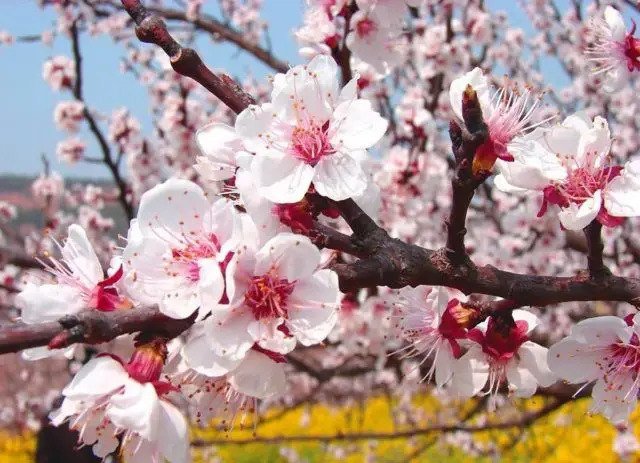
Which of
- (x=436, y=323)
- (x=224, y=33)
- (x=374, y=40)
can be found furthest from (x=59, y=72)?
(x=436, y=323)

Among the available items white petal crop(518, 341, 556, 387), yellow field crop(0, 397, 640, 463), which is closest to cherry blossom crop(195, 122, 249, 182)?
white petal crop(518, 341, 556, 387)

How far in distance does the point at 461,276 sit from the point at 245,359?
1.18 ft

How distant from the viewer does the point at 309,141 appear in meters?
1.12

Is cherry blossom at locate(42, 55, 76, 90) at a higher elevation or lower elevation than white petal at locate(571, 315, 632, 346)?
lower

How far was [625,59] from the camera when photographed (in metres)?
1.66

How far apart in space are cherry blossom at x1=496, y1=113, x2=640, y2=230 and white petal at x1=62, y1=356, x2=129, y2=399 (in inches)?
27.6

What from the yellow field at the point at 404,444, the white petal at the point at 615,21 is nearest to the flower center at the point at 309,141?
the white petal at the point at 615,21

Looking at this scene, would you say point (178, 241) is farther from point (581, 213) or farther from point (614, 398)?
point (614, 398)

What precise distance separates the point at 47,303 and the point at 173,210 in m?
0.24

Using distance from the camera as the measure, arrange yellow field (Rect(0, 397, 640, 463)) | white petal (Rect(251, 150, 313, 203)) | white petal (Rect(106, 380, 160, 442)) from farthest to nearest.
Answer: yellow field (Rect(0, 397, 640, 463)) < white petal (Rect(251, 150, 313, 203)) < white petal (Rect(106, 380, 160, 442))

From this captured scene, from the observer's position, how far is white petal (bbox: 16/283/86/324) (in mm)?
958

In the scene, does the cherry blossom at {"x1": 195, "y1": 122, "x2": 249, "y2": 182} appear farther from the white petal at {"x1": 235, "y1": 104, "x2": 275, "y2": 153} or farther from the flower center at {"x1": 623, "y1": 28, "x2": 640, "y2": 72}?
the flower center at {"x1": 623, "y1": 28, "x2": 640, "y2": 72}

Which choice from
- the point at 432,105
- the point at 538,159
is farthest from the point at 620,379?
the point at 432,105

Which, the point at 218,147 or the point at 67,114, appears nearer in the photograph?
the point at 218,147
